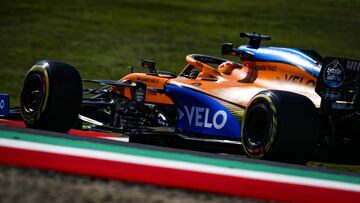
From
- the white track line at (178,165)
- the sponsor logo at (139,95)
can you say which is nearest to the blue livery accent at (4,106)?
the sponsor logo at (139,95)

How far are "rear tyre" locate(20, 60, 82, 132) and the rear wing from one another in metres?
2.11

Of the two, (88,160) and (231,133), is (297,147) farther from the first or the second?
(88,160)

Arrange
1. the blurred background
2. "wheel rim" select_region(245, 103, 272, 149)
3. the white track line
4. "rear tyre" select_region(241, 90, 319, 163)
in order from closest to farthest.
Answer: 1. the white track line
2. "rear tyre" select_region(241, 90, 319, 163)
3. "wheel rim" select_region(245, 103, 272, 149)
4. the blurred background

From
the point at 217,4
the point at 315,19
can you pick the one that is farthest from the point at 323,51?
the point at 217,4

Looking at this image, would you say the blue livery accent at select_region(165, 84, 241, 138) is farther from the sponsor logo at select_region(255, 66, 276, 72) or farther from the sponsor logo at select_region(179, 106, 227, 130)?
the sponsor logo at select_region(255, 66, 276, 72)

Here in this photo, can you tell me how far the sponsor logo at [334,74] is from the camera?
5.86 meters

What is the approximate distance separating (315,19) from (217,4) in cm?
339

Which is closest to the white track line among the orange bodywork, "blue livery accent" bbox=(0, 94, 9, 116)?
the orange bodywork

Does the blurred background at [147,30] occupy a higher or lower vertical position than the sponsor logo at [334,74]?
lower

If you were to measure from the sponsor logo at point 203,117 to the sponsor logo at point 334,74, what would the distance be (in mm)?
1206

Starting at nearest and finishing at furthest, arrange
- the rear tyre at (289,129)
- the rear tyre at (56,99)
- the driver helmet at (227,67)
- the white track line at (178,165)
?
the white track line at (178,165) < the rear tyre at (289,129) < the rear tyre at (56,99) < the driver helmet at (227,67)

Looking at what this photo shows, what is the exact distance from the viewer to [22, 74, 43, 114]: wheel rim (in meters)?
7.03

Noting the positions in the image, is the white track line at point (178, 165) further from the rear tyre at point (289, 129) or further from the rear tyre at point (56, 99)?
the rear tyre at point (56, 99)

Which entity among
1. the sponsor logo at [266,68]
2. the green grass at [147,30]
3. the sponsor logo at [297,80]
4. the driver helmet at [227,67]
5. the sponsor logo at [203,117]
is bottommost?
the green grass at [147,30]
